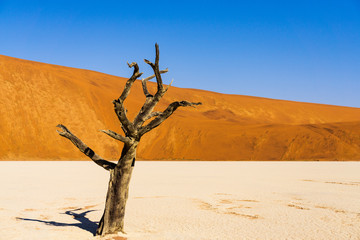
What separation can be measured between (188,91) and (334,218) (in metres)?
102

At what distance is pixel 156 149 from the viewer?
51.7 m

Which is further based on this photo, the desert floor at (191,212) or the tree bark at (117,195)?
the desert floor at (191,212)

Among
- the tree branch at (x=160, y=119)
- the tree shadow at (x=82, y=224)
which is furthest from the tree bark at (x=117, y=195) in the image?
the tree shadow at (x=82, y=224)

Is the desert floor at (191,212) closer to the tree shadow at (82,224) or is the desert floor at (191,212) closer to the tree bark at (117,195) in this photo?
the tree shadow at (82,224)

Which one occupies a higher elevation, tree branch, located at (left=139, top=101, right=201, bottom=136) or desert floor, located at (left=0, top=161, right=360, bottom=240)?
tree branch, located at (left=139, top=101, right=201, bottom=136)

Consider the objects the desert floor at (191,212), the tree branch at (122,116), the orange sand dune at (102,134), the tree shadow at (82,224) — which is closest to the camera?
the tree branch at (122,116)

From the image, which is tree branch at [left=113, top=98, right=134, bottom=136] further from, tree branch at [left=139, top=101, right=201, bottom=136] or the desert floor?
the desert floor

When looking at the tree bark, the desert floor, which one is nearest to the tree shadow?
the desert floor

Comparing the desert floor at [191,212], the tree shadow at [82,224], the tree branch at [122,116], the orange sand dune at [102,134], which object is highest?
the orange sand dune at [102,134]

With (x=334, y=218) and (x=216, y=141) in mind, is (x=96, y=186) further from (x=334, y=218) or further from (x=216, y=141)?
(x=216, y=141)

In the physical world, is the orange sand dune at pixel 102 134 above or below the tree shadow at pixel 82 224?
above

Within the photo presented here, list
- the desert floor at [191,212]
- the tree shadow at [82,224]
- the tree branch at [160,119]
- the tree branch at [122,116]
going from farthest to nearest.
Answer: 1. the tree shadow at [82,224]
2. the desert floor at [191,212]
3. the tree branch at [160,119]
4. the tree branch at [122,116]

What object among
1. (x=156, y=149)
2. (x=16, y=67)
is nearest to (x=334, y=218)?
(x=156, y=149)

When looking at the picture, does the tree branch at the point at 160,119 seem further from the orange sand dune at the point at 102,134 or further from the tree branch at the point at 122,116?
the orange sand dune at the point at 102,134
